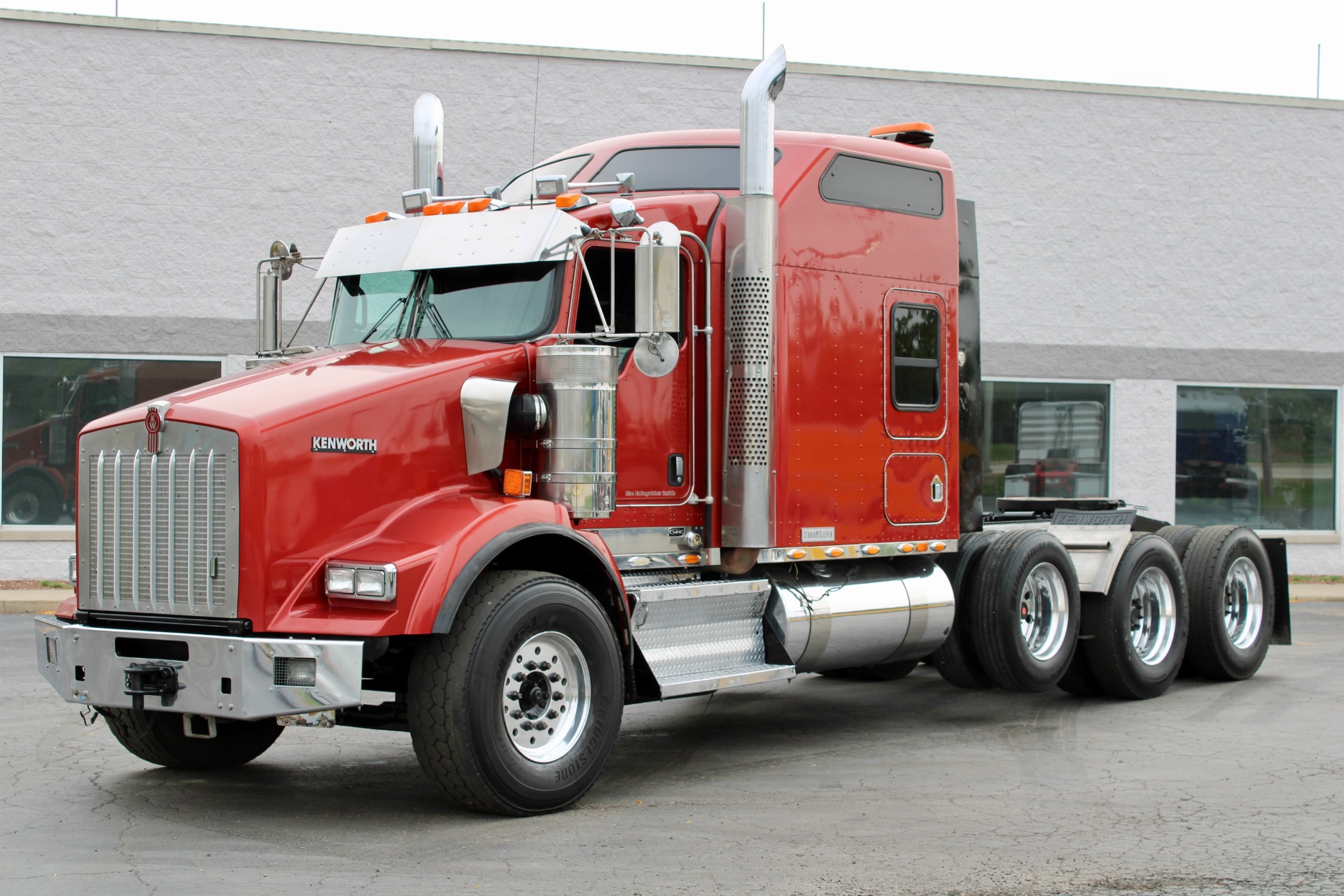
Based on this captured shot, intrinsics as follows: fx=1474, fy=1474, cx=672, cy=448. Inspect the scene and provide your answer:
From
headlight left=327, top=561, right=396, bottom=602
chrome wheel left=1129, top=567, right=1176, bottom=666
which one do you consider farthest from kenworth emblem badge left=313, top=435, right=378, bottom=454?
chrome wheel left=1129, top=567, right=1176, bottom=666

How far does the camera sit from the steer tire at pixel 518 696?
256 inches

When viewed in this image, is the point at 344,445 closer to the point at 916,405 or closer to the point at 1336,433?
the point at 916,405

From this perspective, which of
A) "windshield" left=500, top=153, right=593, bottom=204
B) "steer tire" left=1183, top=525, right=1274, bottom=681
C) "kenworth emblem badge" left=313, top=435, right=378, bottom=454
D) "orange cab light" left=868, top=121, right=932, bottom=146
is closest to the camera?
"kenworth emblem badge" left=313, top=435, right=378, bottom=454

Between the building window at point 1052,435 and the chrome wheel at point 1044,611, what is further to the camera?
A: the building window at point 1052,435

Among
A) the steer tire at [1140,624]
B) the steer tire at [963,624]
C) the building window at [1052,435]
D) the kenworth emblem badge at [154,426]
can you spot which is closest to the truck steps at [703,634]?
the steer tire at [963,624]

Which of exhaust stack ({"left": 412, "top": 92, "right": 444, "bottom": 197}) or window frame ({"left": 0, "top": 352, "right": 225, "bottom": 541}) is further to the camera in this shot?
window frame ({"left": 0, "top": 352, "right": 225, "bottom": 541})

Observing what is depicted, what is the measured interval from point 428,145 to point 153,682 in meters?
4.66

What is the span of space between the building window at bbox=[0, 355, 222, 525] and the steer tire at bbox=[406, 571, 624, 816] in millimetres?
11816

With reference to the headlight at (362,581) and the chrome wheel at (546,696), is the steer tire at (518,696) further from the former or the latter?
the headlight at (362,581)

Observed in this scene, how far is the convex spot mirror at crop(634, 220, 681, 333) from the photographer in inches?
287

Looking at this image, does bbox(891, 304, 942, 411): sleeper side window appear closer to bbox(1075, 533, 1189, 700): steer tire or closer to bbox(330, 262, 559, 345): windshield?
bbox(1075, 533, 1189, 700): steer tire

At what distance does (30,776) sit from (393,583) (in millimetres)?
2829

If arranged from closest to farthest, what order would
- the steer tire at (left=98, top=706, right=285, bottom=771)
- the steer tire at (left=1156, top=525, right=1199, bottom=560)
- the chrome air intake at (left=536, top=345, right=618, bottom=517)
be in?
the chrome air intake at (left=536, top=345, right=618, bottom=517) → the steer tire at (left=98, top=706, right=285, bottom=771) → the steer tire at (left=1156, top=525, right=1199, bottom=560)

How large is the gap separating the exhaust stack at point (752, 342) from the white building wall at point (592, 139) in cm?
720
